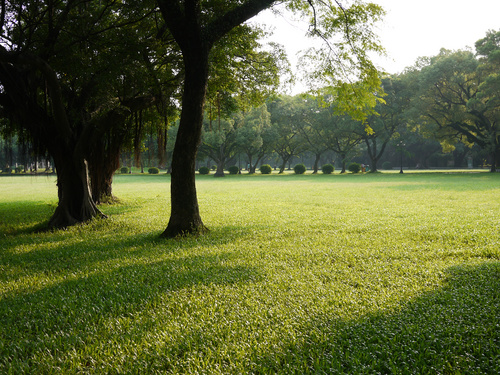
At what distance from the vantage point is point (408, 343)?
2.79 m

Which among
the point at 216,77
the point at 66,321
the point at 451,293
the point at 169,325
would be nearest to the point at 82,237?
the point at 66,321

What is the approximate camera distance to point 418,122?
40812 mm

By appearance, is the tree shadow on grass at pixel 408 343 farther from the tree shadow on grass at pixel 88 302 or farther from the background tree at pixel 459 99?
the background tree at pixel 459 99

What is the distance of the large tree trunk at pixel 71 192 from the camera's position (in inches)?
363

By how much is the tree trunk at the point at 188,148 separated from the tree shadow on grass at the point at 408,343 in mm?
4854

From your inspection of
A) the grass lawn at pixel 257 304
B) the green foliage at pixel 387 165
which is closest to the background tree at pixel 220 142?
the grass lawn at pixel 257 304

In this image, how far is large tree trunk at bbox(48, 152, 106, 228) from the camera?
30.2 ft

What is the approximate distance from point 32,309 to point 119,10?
29.1 ft

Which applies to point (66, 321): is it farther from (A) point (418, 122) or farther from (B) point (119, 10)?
(A) point (418, 122)

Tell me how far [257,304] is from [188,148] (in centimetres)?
464

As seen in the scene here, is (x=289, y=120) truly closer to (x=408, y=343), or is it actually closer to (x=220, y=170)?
(x=220, y=170)

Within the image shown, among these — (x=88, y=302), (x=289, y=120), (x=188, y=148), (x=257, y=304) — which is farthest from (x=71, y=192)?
(x=289, y=120)

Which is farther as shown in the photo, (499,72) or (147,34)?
(499,72)

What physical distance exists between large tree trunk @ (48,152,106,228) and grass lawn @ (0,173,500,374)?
73.8 inches
